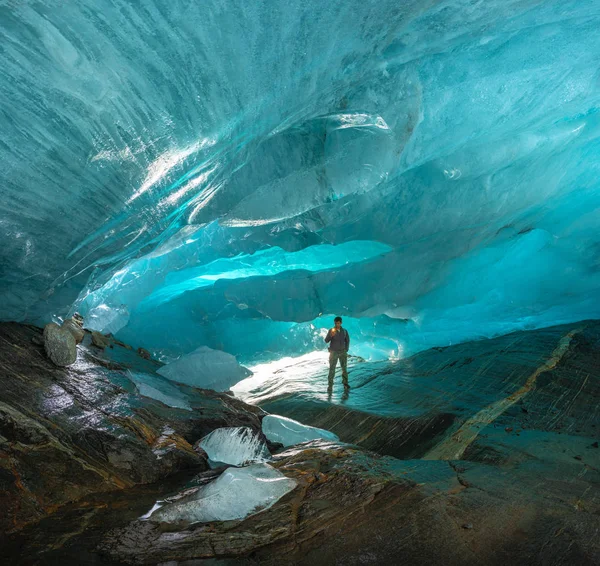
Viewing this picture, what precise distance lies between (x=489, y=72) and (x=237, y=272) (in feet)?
21.3

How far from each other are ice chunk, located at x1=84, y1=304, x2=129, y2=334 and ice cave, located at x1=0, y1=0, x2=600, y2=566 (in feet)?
3.70

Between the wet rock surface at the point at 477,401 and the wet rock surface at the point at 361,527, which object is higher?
the wet rock surface at the point at 477,401

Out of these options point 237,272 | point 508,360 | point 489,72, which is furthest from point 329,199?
point 237,272

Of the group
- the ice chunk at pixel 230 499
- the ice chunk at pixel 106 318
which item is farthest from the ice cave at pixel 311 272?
the ice chunk at pixel 106 318

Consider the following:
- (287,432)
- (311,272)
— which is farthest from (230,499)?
(311,272)

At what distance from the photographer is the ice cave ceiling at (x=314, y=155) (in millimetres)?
3312

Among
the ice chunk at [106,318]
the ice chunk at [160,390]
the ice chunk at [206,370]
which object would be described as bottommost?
the ice chunk at [160,390]

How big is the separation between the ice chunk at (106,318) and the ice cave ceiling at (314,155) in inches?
1.3

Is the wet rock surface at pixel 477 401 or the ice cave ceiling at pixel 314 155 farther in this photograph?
the wet rock surface at pixel 477 401

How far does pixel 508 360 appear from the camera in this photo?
6.90 metres

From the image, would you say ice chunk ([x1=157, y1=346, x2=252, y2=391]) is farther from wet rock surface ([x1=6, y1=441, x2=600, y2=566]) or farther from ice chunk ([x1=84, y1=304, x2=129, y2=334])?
wet rock surface ([x1=6, y1=441, x2=600, y2=566])

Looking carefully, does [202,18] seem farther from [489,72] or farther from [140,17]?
[489,72]

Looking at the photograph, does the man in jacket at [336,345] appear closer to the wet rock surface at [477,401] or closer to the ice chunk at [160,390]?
the wet rock surface at [477,401]

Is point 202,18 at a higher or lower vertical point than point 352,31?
lower
